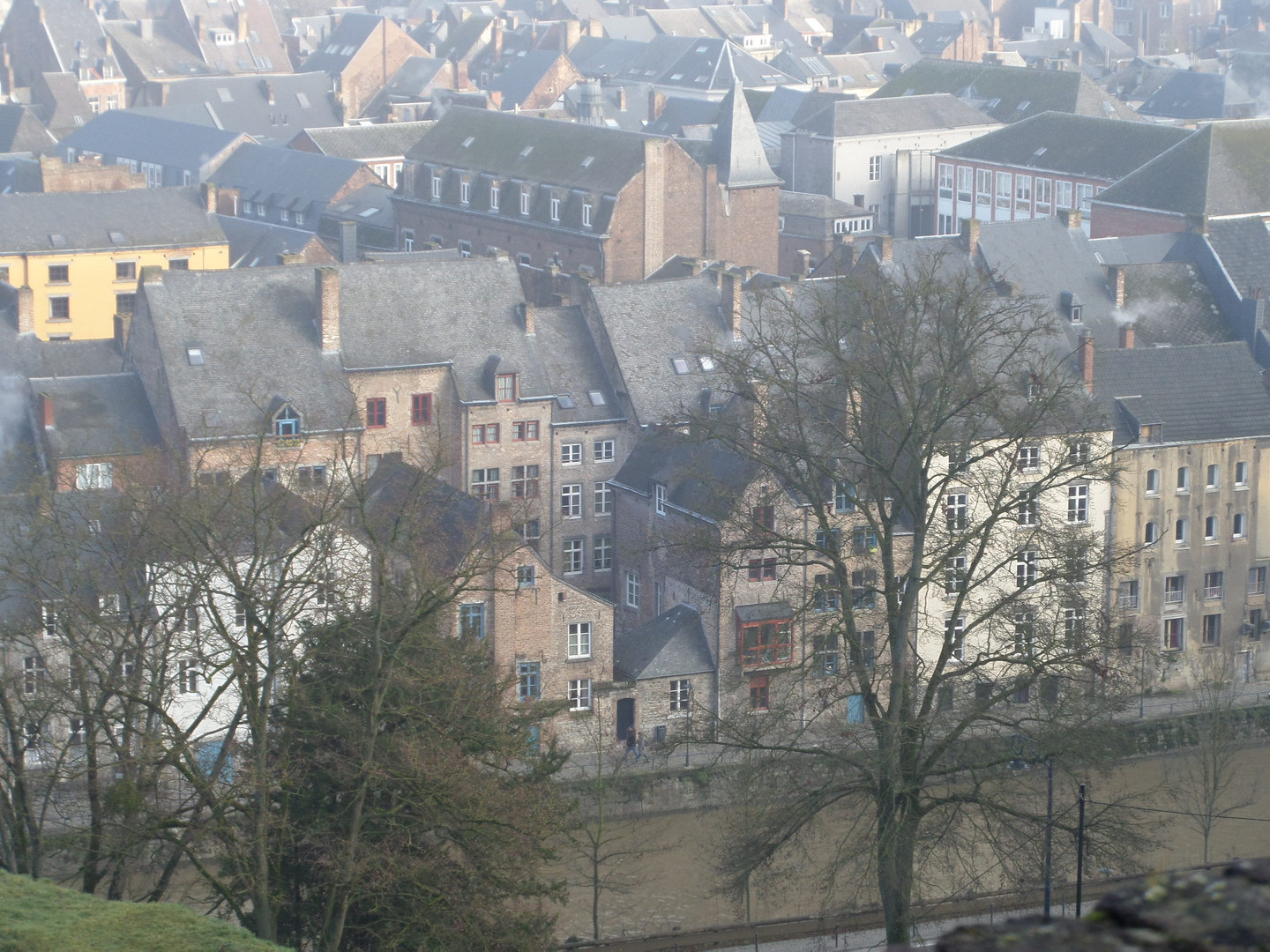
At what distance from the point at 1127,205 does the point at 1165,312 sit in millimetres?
15152

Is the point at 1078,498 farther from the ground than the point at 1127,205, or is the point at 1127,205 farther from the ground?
the point at 1127,205

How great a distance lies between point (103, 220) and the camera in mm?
66438

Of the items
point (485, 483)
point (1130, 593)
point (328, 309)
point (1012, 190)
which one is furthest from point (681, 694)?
point (1012, 190)

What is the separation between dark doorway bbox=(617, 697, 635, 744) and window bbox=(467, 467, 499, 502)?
7.28m

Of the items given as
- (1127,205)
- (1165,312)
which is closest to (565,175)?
(1127,205)

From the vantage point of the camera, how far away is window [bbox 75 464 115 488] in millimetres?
39281

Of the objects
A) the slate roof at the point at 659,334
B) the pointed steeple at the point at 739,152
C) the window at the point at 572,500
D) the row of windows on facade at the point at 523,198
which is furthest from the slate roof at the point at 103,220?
the window at the point at 572,500

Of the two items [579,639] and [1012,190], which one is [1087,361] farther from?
[1012,190]

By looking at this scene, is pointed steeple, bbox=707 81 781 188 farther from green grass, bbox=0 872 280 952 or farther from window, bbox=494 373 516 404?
green grass, bbox=0 872 280 952

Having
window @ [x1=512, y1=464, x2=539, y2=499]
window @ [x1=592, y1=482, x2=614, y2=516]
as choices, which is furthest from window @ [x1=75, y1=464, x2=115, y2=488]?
window @ [x1=592, y1=482, x2=614, y2=516]

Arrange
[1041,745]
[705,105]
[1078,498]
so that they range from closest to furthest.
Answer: [1041,745] → [1078,498] → [705,105]

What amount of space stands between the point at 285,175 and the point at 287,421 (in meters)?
31.6

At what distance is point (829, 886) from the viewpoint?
24953 millimetres

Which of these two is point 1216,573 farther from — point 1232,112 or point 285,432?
point 1232,112
